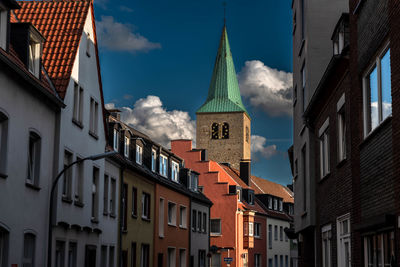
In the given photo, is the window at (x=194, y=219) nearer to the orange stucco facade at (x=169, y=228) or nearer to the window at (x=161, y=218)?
the orange stucco facade at (x=169, y=228)

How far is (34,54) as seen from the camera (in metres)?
20.3

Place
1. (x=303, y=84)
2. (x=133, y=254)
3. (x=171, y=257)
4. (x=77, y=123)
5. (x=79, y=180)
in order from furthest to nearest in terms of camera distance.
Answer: (x=171, y=257) < (x=133, y=254) < (x=303, y=84) < (x=79, y=180) < (x=77, y=123)

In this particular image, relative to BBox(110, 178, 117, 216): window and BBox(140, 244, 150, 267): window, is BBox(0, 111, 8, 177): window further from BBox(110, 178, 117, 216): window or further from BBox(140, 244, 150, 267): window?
BBox(140, 244, 150, 267): window

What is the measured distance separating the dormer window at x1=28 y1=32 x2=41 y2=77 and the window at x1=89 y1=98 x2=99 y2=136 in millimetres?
5638

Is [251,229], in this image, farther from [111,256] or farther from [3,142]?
[3,142]

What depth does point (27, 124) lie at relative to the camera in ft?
61.6

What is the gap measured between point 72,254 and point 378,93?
14757 millimetres

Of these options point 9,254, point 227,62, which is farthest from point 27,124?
point 227,62

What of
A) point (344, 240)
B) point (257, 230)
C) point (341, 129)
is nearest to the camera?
point (344, 240)

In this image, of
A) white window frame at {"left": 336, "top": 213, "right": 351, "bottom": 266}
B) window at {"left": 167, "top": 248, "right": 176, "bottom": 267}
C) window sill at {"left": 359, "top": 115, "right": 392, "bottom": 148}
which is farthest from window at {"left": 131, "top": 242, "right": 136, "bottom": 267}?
window sill at {"left": 359, "top": 115, "right": 392, "bottom": 148}

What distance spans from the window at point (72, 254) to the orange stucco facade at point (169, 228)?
12029 millimetres

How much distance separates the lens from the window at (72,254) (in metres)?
23.3

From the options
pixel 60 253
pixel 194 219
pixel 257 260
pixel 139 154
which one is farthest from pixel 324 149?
pixel 257 260

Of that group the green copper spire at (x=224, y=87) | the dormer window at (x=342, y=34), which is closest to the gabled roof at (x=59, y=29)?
the dormer window at (x=342, y=34)
